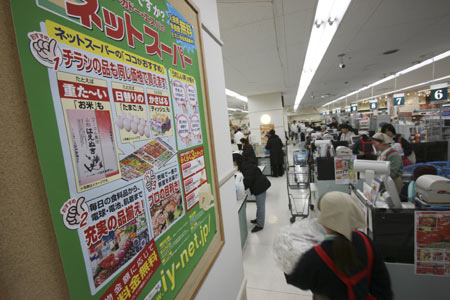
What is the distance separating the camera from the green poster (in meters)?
0.50

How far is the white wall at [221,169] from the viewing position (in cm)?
142

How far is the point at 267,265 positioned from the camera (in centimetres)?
300

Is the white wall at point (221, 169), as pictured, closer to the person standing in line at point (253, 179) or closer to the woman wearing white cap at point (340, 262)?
the woman wearing white cap at point (340, 262)

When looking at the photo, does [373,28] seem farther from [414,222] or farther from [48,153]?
[48,153]

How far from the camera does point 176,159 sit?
97cm

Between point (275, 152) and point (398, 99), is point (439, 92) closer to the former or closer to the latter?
point (398, 99)

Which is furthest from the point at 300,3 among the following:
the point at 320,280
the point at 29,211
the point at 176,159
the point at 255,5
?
the point at 29,211

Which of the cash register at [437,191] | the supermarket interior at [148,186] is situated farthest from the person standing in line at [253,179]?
the cash register at [437,191]

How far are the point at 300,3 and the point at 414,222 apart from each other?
2443 millimetres

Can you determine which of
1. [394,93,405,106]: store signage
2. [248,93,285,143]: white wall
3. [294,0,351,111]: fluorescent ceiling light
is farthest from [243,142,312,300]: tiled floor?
[394,93,405,106]: store signage

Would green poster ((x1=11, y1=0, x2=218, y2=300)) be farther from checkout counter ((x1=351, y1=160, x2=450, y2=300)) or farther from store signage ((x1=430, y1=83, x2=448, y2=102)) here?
store signage ((x1=430, y1=83, x2=448, y2=102))

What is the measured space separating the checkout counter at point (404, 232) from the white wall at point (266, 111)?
26.3 ft

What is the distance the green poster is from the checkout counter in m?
1.60

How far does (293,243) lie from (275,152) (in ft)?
19.7
